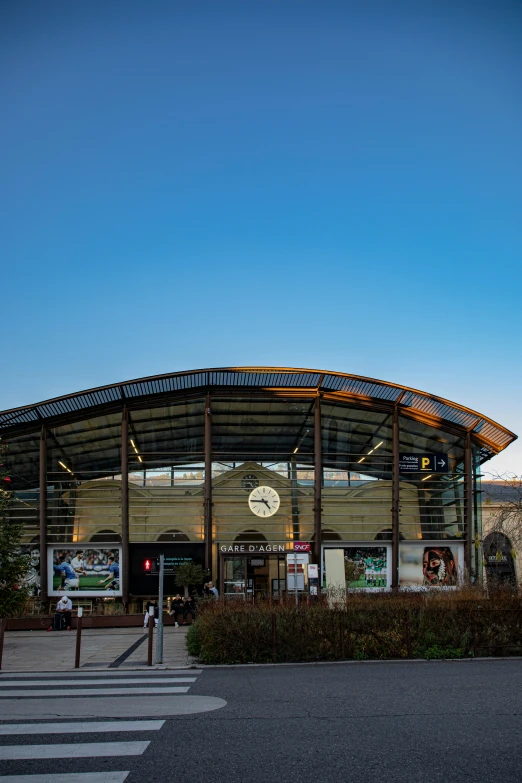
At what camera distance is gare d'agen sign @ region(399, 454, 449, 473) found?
36656 mm

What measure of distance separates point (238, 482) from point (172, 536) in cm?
398

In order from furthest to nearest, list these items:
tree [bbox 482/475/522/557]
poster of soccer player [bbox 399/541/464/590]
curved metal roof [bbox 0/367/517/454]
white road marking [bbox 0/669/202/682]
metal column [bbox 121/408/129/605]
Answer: poster of soccer player [bbox 399/541/464/590]
curved metal roof [bbox 0/367/517/454]
metal column [bbox 121/408/129/605]
tree [bbox 482/475/522/557]
white road marking [bbox 0/669/202/682]

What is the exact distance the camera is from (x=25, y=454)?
35656mm

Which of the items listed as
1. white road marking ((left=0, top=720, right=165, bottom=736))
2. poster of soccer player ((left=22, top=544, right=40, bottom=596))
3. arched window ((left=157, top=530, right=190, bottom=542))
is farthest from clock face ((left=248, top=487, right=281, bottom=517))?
white road marking ((left=0, top=720, right=165, bottom=736))

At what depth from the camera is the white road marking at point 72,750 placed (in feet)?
29.0

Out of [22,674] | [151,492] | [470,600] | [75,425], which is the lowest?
[22,674]

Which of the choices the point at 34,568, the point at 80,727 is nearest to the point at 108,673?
the point at 80,727

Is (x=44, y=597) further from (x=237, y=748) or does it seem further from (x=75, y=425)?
(x=237, y=748)

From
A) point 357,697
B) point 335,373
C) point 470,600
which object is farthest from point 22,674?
point 335,373

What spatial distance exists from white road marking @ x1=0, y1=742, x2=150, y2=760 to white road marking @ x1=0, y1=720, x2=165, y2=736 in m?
0.81

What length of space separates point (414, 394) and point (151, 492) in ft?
43.8

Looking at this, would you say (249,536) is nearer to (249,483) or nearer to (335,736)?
(249,483)

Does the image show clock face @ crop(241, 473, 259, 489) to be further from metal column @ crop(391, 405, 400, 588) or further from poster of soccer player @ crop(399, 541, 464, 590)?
poster of soccer player @ crop(399, 541, 464, 590)

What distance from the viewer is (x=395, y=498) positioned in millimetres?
36031
